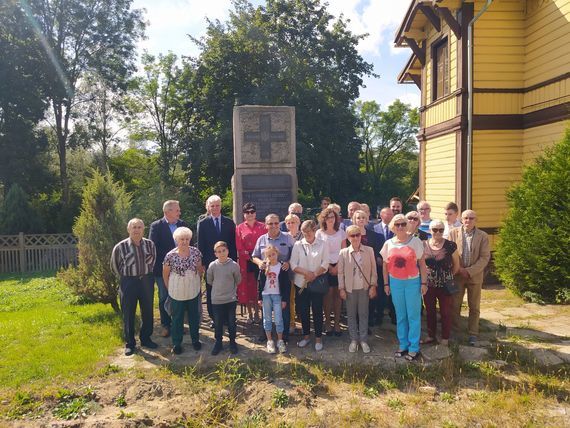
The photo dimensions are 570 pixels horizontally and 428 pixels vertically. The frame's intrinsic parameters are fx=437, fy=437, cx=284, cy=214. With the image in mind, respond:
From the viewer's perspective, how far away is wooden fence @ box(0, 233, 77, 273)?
53.9 ft

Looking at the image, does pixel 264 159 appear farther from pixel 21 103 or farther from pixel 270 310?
pixel 21 103

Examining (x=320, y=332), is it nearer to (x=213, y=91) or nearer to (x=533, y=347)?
(x=533, y=347)

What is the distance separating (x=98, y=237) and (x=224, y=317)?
324 centimetres

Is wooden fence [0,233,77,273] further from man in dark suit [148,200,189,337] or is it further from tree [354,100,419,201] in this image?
tree [354,100,419,201]

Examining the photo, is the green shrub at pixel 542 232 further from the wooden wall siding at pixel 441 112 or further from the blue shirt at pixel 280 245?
the blue shirt at pixel 280 245

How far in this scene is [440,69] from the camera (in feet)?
39.3

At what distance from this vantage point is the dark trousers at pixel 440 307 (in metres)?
5.29

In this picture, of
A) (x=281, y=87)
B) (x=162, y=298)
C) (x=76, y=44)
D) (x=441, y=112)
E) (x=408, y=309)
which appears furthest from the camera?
(x=76, y=44)

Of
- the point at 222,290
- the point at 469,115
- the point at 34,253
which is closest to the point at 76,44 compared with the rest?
the point at 34,253

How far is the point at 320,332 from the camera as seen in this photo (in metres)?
5.47

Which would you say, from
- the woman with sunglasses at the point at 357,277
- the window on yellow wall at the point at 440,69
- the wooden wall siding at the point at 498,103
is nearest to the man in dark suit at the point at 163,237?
the woman with sunglasses at the point at 357,277

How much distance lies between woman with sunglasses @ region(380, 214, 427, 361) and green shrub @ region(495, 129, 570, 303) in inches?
149

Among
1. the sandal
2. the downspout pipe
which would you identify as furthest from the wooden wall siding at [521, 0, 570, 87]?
the sandal

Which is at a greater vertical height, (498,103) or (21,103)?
(21,103)
